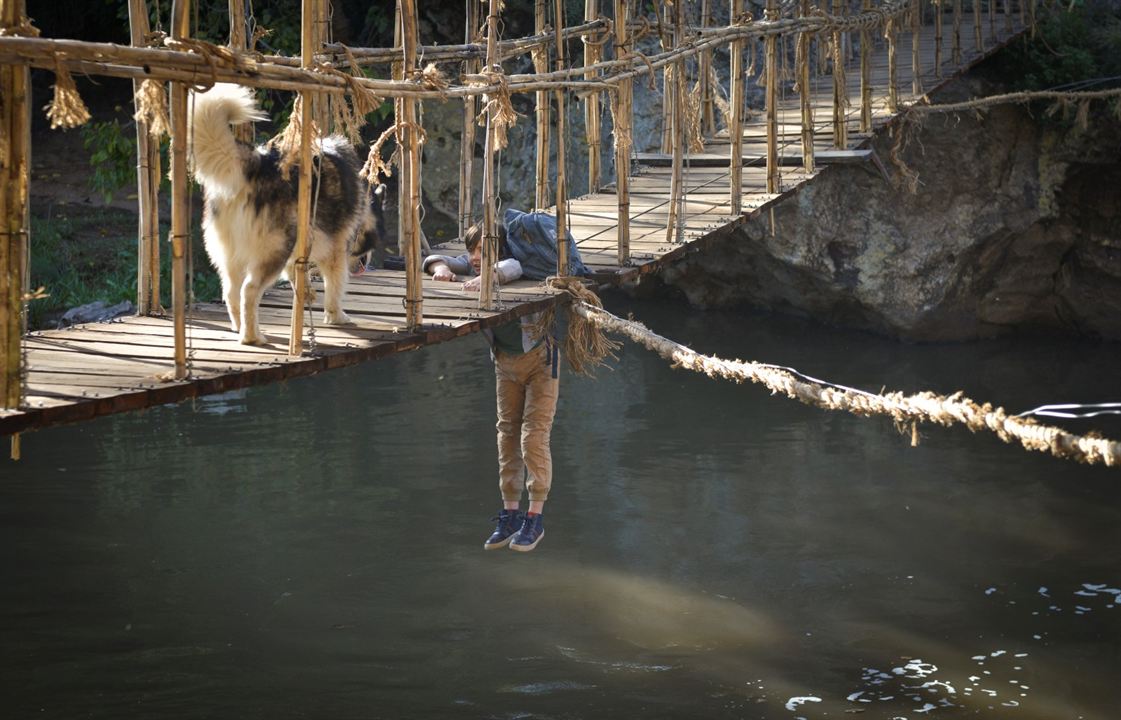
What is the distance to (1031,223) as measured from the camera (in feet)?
28.6

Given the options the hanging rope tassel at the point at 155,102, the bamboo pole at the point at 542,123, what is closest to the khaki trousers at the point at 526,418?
the bamboo pole at the point at 542,123

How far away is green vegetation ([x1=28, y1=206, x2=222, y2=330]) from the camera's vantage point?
866 centimetres

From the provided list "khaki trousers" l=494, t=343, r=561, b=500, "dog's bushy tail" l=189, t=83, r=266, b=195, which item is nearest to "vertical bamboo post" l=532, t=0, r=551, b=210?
"khaki trousers" l=494, t=343, r=561, b=500

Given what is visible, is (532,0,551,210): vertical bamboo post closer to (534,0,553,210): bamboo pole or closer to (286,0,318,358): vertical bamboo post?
(534,0,553,210): bamboo pole

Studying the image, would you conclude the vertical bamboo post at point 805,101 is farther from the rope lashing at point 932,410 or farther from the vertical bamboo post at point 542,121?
the rope lashing at point 932,410

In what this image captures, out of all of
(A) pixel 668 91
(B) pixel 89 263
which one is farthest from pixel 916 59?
(B) pixel 89 263

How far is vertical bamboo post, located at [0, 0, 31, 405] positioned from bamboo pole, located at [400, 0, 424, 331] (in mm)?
1266

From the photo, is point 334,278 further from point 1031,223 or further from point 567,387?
point 1031,223

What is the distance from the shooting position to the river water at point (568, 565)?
4.50 metres

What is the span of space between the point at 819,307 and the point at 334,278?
19.0 feet

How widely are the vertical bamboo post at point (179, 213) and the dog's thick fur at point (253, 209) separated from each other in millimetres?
236

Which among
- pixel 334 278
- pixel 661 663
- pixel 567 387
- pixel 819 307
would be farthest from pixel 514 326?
pixel 819 307

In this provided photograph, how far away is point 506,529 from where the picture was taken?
14.6 feet

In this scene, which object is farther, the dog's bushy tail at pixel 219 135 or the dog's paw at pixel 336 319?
the dog's paw at pixel 336 319
